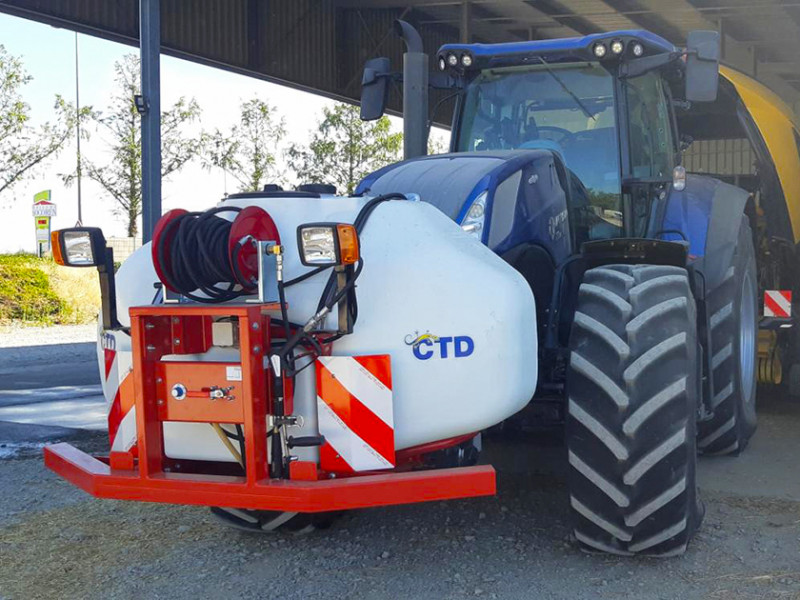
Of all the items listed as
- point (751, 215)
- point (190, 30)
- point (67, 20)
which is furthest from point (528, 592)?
point (190, 30)

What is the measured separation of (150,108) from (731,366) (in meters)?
8.38

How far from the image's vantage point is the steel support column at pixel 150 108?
11578mm

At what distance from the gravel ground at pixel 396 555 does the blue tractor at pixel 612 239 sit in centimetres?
22

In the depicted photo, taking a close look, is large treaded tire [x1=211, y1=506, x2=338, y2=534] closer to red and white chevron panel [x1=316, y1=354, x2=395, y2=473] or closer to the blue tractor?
red and white chevron panel [x1=316, y1=354, x2=395, y2=473]

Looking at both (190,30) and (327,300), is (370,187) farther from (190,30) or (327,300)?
(190,30)

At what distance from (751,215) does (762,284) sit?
0.70m

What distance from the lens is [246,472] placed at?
130 inches

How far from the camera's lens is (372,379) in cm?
344

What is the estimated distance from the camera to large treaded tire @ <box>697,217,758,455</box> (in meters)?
5.32

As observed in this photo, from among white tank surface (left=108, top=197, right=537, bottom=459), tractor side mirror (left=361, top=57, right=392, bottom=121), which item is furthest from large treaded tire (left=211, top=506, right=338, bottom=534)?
tractor side mirror (left=361, top=57, right=392, bottom=121)

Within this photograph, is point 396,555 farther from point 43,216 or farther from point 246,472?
point 43,216

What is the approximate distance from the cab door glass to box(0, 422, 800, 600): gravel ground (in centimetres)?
184

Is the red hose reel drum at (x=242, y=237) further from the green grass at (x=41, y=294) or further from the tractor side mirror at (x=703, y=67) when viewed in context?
the green grass at (x=41, y=294)

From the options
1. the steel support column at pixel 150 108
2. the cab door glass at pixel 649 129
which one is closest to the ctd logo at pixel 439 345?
the cab door glass at pixel 649 129
